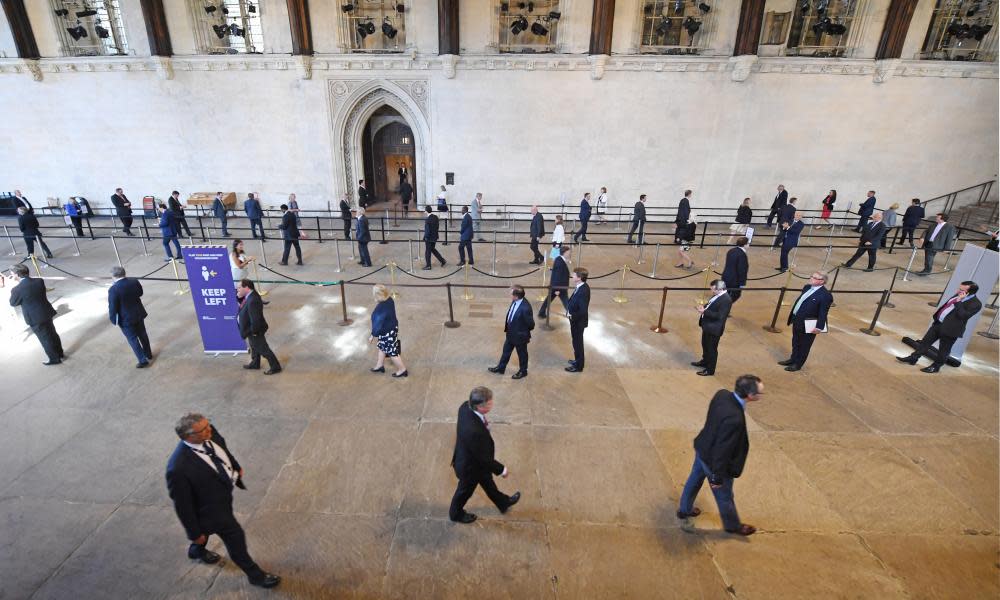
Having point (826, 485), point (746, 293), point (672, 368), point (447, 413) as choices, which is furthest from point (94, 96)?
point (826, 485)

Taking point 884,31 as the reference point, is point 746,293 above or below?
below

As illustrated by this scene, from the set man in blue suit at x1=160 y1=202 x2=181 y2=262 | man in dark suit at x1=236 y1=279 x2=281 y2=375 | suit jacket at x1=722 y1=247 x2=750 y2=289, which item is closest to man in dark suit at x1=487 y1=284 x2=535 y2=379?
man in dark suit at x1=236 y1=279 x2=281 y2=375

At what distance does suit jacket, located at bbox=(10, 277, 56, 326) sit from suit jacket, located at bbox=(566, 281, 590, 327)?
7828 millimetres

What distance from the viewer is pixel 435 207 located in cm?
1816

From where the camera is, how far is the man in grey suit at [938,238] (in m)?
11.4

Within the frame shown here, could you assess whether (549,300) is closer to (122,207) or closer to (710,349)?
(710,349)

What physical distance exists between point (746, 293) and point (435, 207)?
1187 centimetres

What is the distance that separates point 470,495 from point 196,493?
215cm

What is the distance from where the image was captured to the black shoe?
3595 mm

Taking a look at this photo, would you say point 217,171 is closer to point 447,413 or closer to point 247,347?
point 247,347

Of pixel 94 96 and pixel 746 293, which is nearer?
pixel 746 293

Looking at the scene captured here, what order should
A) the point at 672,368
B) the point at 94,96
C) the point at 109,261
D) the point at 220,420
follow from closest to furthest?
1. the point at 220,420
2. the point at 672,368
3. the point at 109,261
4. the point at 94,96

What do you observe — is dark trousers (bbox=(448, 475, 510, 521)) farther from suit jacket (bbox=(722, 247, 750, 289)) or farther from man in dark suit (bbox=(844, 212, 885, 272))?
man in dark suit (bbox=(844, 212, 885, 272))

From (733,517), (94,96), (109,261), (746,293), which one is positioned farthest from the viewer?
(94,96)
